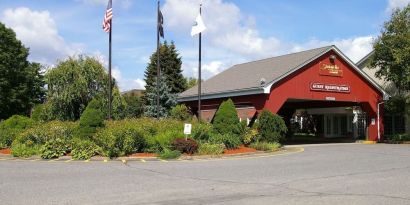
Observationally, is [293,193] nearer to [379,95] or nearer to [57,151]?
[57,151]

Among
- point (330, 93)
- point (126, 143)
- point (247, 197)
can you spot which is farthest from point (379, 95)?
point (247, 197)

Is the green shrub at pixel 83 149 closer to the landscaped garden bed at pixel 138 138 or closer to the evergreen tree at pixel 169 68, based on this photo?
the landscaped garden bed at pixel 138 138

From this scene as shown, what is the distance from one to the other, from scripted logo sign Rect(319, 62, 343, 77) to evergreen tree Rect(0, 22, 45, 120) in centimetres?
3357

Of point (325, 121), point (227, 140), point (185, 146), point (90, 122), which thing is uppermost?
point (325, 121)

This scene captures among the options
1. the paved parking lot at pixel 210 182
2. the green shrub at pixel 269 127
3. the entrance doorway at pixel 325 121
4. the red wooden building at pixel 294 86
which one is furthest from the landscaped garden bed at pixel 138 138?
the entrance doorway at pixel 325 121

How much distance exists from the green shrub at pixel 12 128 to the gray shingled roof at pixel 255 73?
39.1ft

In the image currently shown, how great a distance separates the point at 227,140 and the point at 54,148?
7.84 metres

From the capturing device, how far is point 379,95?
36656 millimetres

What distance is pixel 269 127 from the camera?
27.5 m

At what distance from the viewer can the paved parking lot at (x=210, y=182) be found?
35.7ft

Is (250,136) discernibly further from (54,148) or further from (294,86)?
(54,148)

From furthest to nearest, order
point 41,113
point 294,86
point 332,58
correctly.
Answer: point 332,58 → point 41,113 → point 294,86

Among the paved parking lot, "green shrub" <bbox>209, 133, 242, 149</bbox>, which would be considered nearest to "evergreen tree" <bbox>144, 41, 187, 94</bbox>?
"green shrub" <bbox>209, 133, 242, 149</bbox>

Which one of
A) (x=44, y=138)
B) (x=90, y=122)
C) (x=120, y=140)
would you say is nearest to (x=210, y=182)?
(x=120, y=140)
